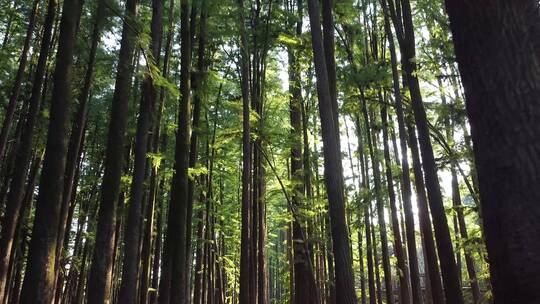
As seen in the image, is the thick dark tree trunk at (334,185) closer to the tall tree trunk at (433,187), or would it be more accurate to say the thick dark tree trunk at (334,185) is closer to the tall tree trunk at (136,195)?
the tall tree trunk at (433,187)

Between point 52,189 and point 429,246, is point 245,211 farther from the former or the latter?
point 52,189

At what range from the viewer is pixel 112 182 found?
24.1ft

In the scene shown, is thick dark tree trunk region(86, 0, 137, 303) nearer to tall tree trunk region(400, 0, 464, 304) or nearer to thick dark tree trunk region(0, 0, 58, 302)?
thick dark tree trunk region(0, 0, 58, 302)

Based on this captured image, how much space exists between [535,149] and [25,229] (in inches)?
648

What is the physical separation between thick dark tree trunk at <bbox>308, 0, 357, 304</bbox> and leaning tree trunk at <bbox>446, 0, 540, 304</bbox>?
168 inches

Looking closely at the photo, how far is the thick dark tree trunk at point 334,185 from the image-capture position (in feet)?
20.7

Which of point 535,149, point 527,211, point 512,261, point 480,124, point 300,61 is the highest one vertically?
point 300,61

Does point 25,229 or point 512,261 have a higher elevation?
point 25,229

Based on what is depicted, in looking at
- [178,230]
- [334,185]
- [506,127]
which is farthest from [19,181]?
[506,127]

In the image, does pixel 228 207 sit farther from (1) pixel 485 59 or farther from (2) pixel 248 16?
(1) pixel 485 59

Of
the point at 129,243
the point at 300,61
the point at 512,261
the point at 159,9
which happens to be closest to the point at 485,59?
the point at 512,261

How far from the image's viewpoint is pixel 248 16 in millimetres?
13062

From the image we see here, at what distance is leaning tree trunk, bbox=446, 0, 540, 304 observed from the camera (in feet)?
6.75

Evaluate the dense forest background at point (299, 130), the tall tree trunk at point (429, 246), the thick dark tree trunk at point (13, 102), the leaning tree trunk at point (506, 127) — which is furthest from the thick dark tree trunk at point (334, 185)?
the thick dark tree trunk at point (13, 102)
